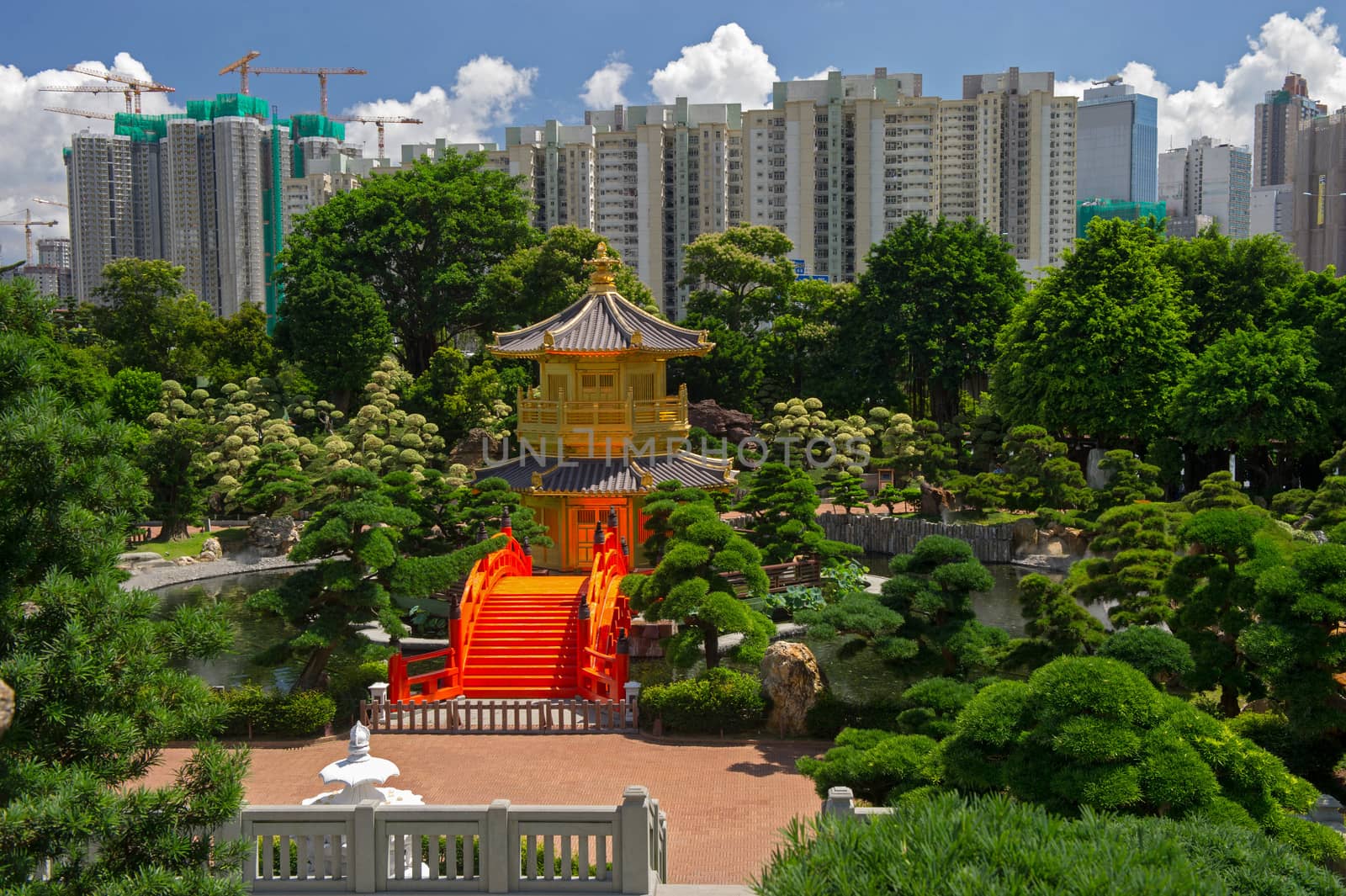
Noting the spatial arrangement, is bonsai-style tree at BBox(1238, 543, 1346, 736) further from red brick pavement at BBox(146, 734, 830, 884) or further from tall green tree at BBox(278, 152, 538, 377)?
tall green tree at BBox(278, 152, 538, 377)

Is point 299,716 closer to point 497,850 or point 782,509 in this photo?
point 497,850

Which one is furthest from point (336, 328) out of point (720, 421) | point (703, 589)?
point (703, 589)

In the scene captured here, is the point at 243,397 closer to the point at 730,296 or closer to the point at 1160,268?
the point at 730,296

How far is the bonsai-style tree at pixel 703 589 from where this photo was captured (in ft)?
53.4

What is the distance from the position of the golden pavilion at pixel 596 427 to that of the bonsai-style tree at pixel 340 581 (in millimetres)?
7801

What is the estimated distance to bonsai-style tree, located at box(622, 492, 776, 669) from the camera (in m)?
16.3

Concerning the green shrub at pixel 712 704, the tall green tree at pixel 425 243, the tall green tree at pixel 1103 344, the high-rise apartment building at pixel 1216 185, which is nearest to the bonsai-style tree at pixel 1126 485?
the tall green tree at pixel 1103 344

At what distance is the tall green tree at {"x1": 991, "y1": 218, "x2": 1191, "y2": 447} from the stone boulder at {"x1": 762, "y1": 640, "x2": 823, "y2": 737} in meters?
20.2

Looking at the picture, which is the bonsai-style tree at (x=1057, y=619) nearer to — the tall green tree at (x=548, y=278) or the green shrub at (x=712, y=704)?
the green shrub at (x=712, y=704)

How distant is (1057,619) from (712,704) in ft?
14.4

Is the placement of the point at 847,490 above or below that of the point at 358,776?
above

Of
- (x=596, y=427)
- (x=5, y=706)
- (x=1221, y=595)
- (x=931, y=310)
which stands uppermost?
(x=931, y=310)

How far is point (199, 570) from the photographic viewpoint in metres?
30.2

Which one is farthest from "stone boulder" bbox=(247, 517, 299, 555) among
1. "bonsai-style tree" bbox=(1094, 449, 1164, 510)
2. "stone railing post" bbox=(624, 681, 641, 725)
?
"bonsai-style tree" bbox=(1094, 449, 1164, 510)
